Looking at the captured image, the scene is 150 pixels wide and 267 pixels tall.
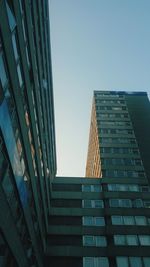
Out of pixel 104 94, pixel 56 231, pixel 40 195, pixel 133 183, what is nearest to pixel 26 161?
pixel 40 195

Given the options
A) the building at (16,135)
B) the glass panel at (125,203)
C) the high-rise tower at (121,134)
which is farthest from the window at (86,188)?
the building at (16,135)

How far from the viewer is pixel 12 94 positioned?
17.9 metres

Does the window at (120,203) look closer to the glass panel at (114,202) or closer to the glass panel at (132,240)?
the glass panel at (114,202)

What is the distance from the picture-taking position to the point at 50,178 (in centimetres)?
4366

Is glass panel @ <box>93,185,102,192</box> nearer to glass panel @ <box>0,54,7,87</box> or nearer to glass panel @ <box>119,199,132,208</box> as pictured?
glass panel @ <box>119,199,132,208</box>

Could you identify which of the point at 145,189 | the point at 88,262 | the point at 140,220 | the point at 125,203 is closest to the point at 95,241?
the point at 88,262

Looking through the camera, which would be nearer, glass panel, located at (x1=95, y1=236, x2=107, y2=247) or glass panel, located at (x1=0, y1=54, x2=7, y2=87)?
glass panel, located at (x1=0, y1=54, x2=7, y2=87)

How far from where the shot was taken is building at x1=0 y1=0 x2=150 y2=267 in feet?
57.8

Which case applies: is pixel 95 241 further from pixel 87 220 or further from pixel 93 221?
pixel 87 220

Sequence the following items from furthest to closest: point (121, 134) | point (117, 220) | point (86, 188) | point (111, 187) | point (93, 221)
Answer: point (121, 134)
point (86, 188)
point (111, 187)
point (93, 221)
point (117, 220)

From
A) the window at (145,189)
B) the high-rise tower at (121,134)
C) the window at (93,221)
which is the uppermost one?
the high-rise tower at (121,134)

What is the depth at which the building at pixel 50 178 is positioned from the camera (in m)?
17.6

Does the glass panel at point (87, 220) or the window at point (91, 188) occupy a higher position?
the window at point (91, 188)

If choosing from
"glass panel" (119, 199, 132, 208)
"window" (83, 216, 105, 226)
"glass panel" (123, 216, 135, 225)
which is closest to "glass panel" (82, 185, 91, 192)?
"window" (83, 216, 105, 226)
